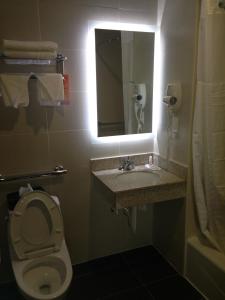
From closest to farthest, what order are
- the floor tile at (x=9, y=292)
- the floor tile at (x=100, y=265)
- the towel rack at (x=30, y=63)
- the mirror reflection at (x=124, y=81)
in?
the towel rack at (x=30, y=63) < the floor tile at (x=9, y=292) < the mirror reflection at (x=124, y=81) < the floor tile at (x=100, y=265)

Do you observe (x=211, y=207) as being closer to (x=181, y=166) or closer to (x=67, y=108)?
A: (x=181, y=166)

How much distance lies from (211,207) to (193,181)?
23 cm

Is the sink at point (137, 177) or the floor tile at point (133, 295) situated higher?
the sink at point (137, 177)

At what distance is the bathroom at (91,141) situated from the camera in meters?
1.94

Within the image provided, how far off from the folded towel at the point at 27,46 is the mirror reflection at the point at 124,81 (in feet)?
1.49

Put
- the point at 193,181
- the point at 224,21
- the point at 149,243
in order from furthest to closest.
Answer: the point at 149,243
the point at 193,181
the point at 224,21

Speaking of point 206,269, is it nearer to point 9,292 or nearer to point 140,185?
point 140,185

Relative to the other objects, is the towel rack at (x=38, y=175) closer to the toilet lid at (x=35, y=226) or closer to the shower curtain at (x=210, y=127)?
the toilet lid at (x=35, y=226)

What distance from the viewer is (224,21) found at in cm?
178

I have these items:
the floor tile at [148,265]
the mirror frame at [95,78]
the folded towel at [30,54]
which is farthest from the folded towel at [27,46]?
the floor tile at [148,265]

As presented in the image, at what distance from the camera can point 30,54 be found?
1.76 m

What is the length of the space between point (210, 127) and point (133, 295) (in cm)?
140

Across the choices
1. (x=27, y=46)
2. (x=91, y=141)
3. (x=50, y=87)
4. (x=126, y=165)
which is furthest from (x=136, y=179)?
(x=27, y=46)

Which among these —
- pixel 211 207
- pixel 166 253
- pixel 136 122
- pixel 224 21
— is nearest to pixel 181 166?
pixel 211 207
